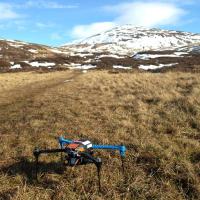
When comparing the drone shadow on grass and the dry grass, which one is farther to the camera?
the drone shadow on grass

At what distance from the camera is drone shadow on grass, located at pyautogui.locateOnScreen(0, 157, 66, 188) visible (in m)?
6.03

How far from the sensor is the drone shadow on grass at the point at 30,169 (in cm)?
603

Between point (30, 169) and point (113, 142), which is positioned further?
point (113, 142)

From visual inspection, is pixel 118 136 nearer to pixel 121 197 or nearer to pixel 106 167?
pixel 106 167

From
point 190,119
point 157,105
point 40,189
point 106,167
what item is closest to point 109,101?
point 157,105

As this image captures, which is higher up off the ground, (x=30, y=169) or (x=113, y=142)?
(x=113, y=142)

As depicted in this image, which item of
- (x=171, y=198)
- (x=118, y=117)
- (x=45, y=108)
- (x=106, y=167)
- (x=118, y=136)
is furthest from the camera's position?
(x=45, y=108)

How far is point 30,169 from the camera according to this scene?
638 centimetres

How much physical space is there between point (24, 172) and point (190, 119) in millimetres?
Result: 4830

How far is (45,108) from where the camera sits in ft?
38.7

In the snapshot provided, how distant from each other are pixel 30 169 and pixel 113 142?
7.20 ft

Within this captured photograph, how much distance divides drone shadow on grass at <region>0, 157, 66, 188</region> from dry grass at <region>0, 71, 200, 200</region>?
2cm

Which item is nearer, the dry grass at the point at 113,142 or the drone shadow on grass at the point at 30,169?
the dry grass at the point at 113,142

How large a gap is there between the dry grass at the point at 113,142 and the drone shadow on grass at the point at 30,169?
0.02 m
